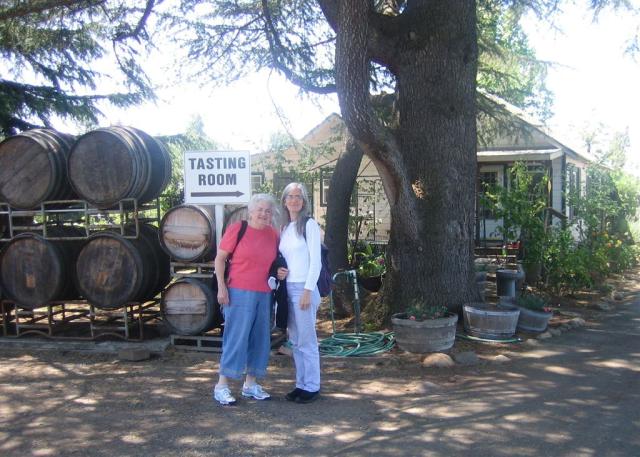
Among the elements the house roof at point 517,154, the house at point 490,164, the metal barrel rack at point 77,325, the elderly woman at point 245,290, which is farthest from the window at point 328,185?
the elderly woman at point 245,290

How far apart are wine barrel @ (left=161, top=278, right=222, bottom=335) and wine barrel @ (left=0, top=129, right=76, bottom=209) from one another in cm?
203

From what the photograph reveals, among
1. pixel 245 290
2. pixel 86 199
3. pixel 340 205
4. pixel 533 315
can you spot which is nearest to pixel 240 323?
pixel 245 290

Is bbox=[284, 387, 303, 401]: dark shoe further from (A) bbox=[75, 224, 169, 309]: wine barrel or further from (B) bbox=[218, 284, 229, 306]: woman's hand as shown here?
(A) bbox=[75, 224, 169, 309]: wine barrel

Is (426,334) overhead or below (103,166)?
below

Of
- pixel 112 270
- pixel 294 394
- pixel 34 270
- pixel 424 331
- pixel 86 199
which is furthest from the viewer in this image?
pixel 34 270

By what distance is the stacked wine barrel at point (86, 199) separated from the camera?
691 cm

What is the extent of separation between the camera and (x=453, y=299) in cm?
712

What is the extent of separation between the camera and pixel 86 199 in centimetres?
707

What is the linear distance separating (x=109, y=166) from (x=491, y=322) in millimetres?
4799

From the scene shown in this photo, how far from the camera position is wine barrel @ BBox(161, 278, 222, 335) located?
22.1 feet

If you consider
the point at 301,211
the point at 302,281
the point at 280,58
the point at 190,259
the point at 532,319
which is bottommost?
the point at 532,319

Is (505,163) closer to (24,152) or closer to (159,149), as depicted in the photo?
(159,149)

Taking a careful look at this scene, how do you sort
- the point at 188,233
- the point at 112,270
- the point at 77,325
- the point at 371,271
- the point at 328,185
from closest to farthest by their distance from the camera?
the point at 188,233 → the point at 112,270 → the point at 77,325 → the point at 371,271 → the point at 328,185

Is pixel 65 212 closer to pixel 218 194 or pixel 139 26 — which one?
pixel 218 194
